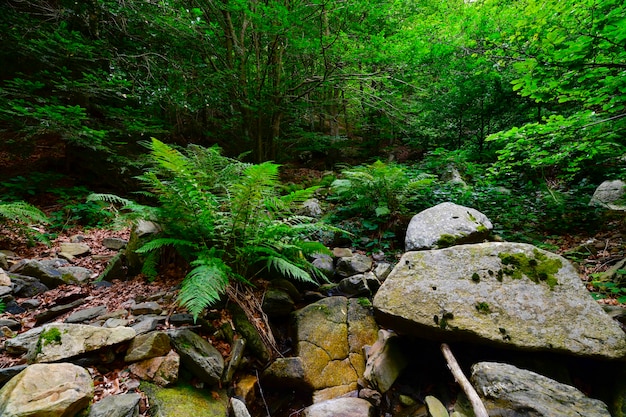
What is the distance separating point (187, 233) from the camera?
2.68 meters

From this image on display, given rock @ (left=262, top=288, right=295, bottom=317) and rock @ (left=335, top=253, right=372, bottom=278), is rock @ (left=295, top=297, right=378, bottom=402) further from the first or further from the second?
rock @ (left=335, top=253, right=372, bottom=278)

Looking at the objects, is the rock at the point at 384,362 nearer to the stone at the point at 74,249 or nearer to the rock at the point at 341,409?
the rock at the point at 341,409

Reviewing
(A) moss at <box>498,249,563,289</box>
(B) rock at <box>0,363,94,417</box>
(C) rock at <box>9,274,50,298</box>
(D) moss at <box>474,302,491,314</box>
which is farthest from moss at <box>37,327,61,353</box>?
(A) moss at <box>498,249,563,289</box>

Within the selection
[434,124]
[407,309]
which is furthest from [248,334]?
[434,124]

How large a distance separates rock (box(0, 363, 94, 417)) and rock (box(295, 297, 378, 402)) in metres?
1.60

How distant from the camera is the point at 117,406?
5.34ft

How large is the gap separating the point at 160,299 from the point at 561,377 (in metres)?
3.37

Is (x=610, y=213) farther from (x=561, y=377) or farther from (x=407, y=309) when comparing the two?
(x=407, y=309)

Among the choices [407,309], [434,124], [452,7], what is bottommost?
[407,309]

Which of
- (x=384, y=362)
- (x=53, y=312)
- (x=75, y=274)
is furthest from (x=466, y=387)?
(x=75, y=274)

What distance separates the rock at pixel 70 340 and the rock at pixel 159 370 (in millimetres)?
217

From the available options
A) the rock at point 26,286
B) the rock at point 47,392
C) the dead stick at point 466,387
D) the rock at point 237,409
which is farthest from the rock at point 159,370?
the dead stick at point 466,387

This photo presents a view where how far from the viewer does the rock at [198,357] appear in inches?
81.0

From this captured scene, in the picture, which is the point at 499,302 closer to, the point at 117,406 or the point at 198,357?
the point at 198,357
